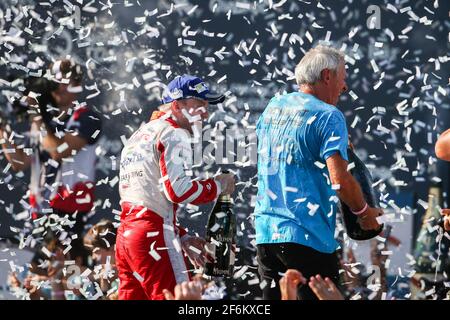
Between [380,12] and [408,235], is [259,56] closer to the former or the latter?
[380,12]

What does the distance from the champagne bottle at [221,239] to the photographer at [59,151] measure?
158 cm

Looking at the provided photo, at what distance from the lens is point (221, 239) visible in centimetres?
588

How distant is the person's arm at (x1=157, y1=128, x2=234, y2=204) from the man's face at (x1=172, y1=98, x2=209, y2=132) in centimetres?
10

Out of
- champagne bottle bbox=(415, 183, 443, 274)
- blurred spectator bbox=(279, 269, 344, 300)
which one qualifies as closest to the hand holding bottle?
blurred spectator bbox=(279, 269, 344, 300)

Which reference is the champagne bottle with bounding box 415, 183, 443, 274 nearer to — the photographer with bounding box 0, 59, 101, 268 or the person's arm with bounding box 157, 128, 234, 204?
the photographer with bounding box 0, 59, 101, 268

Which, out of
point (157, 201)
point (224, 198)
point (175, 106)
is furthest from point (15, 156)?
point (157, 201)

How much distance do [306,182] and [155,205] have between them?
2.58ft

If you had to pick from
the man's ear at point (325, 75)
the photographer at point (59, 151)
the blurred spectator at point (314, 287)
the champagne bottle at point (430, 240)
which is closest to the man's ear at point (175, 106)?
the man's ear at point (325, 75)

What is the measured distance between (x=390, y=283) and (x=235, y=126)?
1.56 metres

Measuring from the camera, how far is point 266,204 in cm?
516

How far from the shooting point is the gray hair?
5.18 m

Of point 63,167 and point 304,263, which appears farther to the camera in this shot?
point 63,167

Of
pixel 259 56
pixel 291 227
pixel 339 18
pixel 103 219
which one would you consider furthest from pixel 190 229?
pixel 291 227

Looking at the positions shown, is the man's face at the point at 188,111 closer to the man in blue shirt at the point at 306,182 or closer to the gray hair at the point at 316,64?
the man in blue shirt at the point at 306,182
